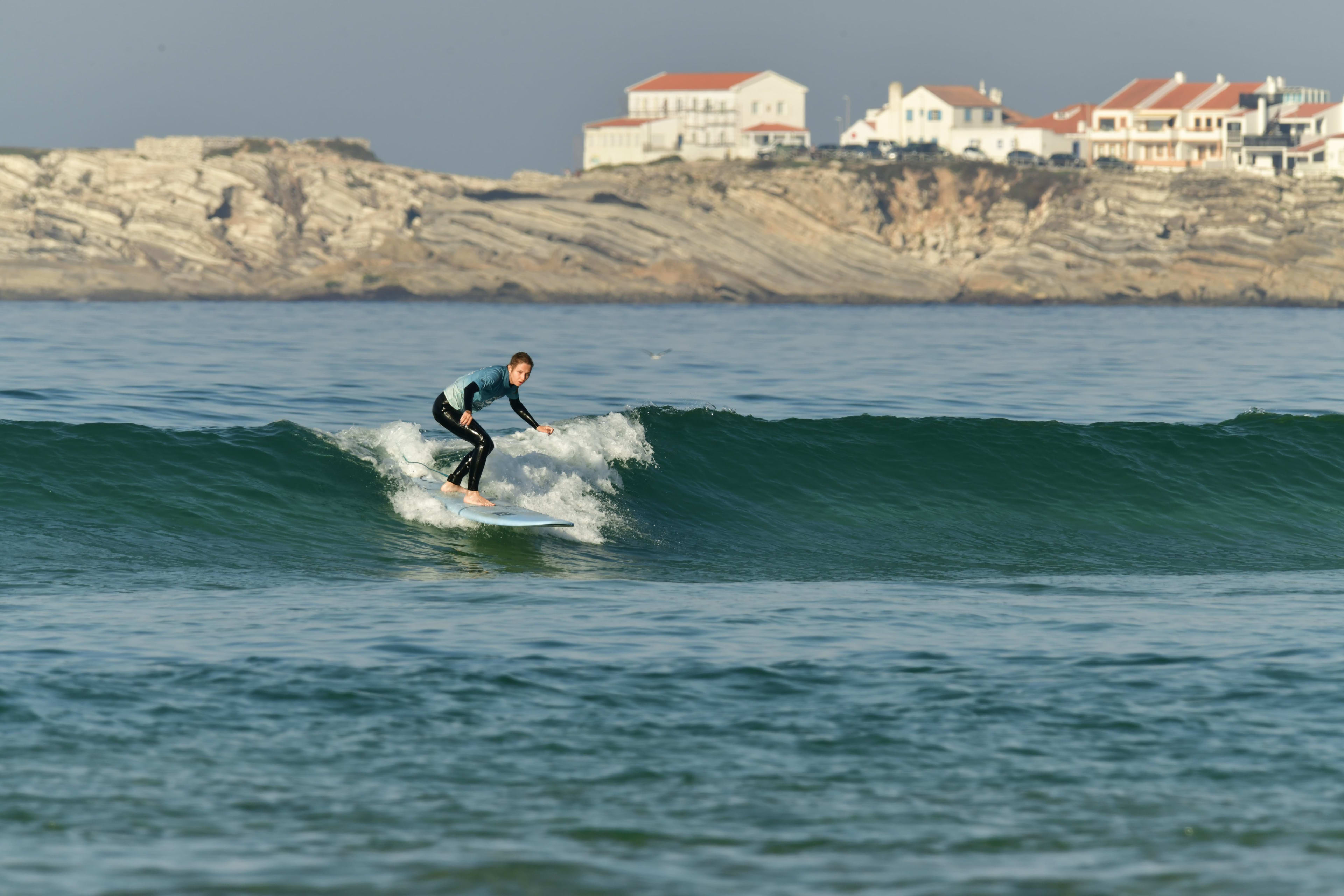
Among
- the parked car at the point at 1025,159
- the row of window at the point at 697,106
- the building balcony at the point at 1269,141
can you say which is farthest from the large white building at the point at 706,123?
the building balcony at the point at 1269,141

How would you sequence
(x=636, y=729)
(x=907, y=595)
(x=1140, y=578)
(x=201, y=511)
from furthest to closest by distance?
(x=201, y=511)
(x=1140, y=578)
(x=907, y=595)
(x=636, y=729)

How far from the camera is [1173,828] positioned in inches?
239

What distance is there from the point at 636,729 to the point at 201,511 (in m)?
9.16

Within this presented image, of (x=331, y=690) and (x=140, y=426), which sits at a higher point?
(x=140, y=426)

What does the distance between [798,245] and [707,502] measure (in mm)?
108299

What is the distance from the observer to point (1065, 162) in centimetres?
13675

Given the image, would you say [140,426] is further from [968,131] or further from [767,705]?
[968,131]

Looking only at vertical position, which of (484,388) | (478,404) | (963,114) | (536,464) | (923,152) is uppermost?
(963,114)

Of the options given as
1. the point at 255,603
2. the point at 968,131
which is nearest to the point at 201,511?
the point at 255,603

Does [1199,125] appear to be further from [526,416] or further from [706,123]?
[526,416]

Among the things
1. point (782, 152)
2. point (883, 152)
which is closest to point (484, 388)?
point (782, 152)

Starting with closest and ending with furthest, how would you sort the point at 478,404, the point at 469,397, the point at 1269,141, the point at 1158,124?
the point at 469,397 < the point at 478,404 < the point at 1269,141 < the point at 1158,124

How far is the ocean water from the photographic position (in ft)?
19.2

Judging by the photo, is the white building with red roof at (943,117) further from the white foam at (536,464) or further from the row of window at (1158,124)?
the white foam at (536,464)
